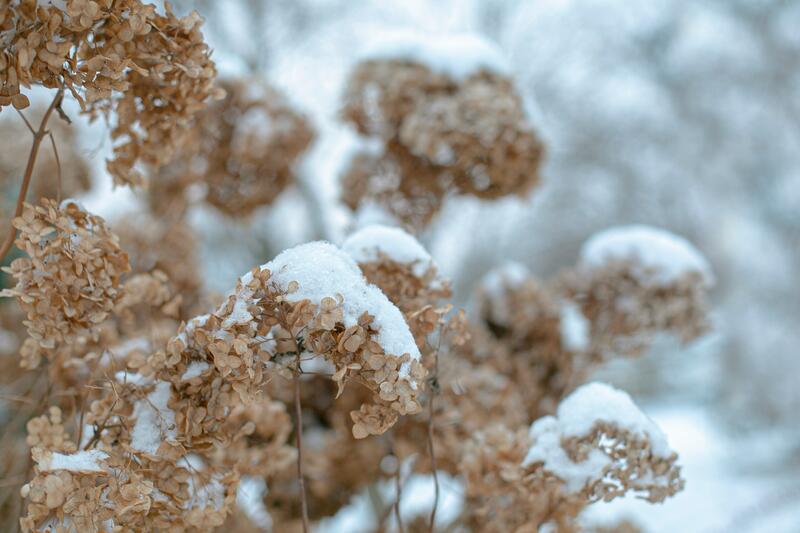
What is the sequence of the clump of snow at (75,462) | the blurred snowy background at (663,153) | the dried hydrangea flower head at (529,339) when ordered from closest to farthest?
the clump of snow at (75,462)
the dried hydrangea flower head at (529,339)
the blurred snowy background at (663,153)

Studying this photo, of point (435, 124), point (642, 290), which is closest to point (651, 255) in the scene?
point (642, 290)

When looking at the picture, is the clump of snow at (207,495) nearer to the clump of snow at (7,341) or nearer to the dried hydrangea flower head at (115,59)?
the dried hydrangea flower head at (115,59)

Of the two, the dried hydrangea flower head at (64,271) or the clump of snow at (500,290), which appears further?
the clump of snow at (500,290)

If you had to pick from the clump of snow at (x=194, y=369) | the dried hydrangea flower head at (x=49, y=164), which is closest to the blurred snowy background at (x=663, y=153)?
the dried hydrangea flower head at (x=49, y=164)

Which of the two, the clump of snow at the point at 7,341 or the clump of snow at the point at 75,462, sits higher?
the clump of snow at the point at 7,341

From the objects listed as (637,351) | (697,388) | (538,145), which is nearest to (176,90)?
(538,145)

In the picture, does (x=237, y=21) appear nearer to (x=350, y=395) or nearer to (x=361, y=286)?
(x=350, y=395)

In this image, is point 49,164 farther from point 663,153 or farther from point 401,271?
point 663,153
